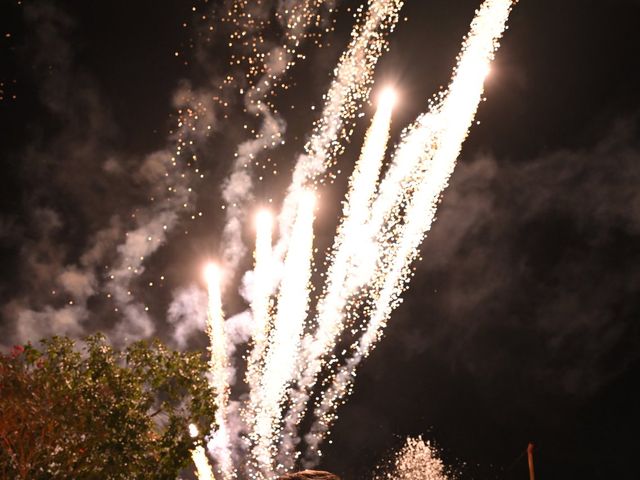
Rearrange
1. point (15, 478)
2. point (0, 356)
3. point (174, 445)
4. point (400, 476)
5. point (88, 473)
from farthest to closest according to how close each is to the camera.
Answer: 1. point (400, 476)
2. point (174, 445)
3. point (0, 356)
4. point (88, 473)
5. point (15, 478)

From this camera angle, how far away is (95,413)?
52.0 feet

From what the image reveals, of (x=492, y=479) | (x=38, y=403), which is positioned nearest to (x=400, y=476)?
(x=492, y=479)

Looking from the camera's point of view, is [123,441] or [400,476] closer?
[123,441]

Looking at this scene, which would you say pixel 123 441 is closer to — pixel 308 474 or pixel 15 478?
pixel 15 478

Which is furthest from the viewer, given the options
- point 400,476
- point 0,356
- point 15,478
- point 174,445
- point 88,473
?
point 400,476

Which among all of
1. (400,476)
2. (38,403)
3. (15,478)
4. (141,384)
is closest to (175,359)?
(141,384)

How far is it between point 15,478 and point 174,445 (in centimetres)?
451

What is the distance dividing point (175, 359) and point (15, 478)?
5.25 meters

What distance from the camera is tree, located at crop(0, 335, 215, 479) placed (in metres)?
Result: 14.4

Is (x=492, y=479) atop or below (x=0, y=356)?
atop

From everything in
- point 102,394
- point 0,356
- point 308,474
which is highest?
point 0,356

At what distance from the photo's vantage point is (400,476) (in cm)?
8275

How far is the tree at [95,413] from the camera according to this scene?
47.1 feet

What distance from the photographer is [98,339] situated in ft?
57.0
